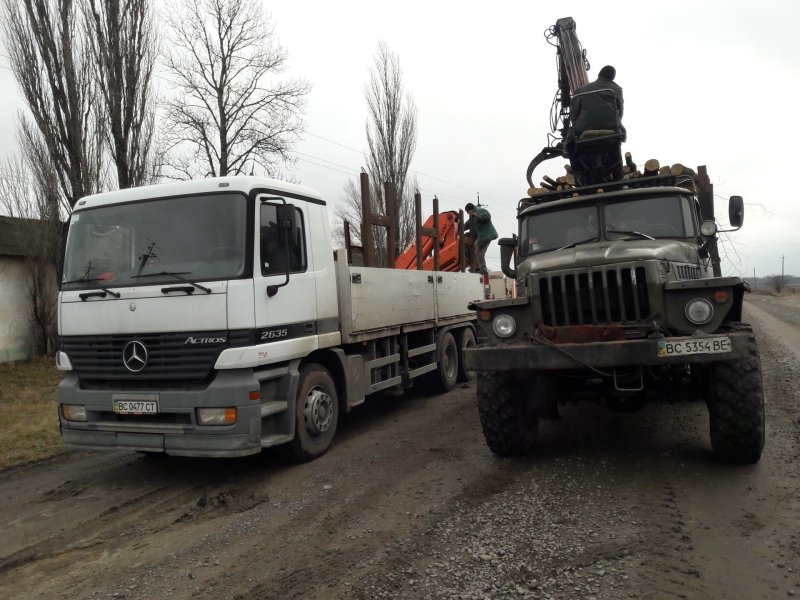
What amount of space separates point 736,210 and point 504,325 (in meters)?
2.82

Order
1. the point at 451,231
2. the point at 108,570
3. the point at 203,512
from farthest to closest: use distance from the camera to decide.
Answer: the point at 451,231
the point at 203,512
the point at 108,570

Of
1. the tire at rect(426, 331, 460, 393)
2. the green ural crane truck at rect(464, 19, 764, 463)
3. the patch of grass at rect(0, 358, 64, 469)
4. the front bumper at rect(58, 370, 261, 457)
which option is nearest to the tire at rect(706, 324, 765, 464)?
the green ural crane truck at rect(464, 19, 764, 463)

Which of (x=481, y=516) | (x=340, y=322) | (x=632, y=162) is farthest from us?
(x=632, y=162)

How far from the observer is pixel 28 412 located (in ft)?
29.9

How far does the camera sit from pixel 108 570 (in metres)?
3.75

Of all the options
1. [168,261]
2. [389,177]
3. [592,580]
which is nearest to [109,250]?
[168,261]

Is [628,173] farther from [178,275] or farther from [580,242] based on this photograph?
[178,275]

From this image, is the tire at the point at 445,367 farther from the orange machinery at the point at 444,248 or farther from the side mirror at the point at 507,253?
the side mirror at the point at 507,253

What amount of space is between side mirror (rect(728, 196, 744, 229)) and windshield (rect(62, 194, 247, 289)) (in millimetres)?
4835

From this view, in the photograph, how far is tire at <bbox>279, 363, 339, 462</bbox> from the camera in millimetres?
5754

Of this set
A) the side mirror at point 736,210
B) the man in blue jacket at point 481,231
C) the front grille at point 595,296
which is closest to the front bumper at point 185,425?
the front grille at point 595,296

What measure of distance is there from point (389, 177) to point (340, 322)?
19.4 metres

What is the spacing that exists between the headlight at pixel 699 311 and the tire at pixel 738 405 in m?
0.24

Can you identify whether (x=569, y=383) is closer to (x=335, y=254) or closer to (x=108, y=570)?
(x=335, y=254)
